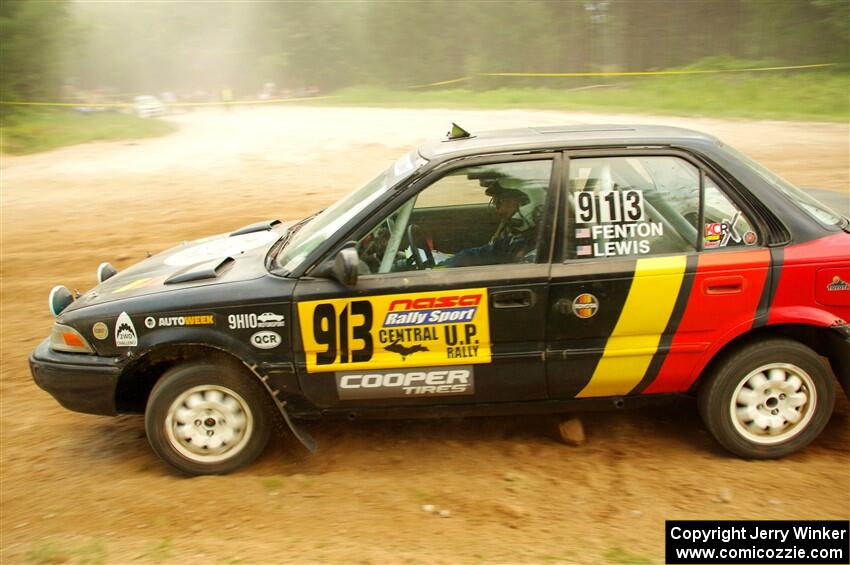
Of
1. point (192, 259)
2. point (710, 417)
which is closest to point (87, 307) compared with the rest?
point (192, 259)

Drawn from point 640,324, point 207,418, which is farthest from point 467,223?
point 207,418

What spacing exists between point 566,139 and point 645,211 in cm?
55

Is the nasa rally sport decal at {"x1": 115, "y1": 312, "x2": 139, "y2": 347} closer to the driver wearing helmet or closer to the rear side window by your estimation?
the driver wearing helmet

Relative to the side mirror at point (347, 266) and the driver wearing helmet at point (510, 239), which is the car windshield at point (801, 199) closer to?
the driver wearing helmet at point (510, 239)

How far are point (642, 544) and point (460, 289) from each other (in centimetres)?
144

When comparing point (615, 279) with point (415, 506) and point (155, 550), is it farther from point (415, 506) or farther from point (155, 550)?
point (155, 550)

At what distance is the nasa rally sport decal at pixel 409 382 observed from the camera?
160 inches

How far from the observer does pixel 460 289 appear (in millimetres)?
3955

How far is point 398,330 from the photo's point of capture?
158 inches

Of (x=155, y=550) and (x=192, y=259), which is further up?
(x=192, y=259)

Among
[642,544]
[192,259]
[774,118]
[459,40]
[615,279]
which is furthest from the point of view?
[459,40]

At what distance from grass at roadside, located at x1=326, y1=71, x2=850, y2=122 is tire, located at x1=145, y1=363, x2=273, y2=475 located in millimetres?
15894

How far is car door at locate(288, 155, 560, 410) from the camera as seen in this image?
13.0 ft

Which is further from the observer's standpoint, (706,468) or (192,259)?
(192,259)
